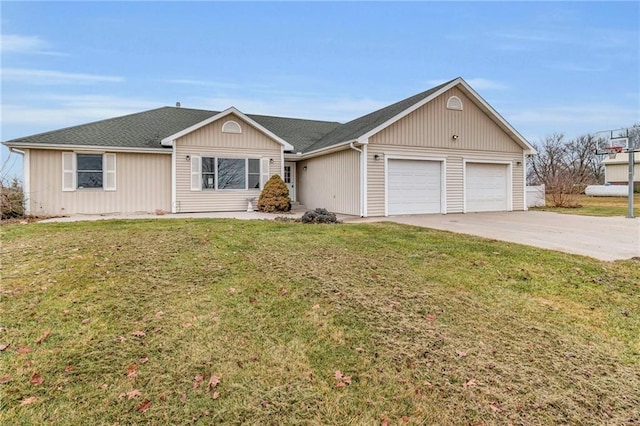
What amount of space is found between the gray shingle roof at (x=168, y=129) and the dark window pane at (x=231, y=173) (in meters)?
2.67

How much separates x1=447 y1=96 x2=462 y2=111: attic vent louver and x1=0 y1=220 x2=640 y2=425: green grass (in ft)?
32.0

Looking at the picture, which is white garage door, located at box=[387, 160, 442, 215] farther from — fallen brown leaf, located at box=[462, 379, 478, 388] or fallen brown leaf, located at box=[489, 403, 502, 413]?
fallen brown leaf, located at box=[489, 403, 502, 413]

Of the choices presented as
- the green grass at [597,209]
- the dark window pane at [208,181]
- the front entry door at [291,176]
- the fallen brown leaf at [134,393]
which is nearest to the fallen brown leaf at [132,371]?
the fallen brown leaf at [134,393]

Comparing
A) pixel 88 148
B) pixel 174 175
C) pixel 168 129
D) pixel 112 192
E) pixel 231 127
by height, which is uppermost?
pixel 168 129

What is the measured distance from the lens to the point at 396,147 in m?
13.6

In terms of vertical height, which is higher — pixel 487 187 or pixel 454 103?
pixel 454 103

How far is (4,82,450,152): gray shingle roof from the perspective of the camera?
45.4ft

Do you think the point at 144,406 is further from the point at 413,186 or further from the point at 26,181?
the point at 26,181

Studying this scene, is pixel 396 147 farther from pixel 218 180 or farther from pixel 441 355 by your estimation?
pixel 441 355

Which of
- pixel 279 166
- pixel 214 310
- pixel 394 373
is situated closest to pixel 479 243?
pixel 394 373

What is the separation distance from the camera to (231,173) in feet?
51.8

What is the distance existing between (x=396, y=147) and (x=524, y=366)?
11.3 metres

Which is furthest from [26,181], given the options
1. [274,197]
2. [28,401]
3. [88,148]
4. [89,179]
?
[28,401]

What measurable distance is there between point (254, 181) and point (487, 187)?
33.8 feet
